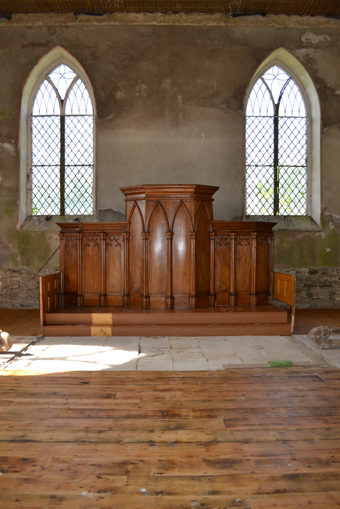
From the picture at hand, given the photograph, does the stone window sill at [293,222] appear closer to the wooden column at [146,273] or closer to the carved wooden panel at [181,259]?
the carved wooden panel at [181,259]

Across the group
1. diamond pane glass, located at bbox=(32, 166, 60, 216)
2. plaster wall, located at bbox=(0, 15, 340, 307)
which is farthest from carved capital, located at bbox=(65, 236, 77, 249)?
diamond pane glass, located at bbox=(32, 166, 60, 216)

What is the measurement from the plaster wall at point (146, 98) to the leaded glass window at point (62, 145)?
501mm

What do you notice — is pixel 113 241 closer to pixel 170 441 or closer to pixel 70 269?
pixel 70 269

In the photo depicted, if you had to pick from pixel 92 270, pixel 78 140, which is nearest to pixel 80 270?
pixel 92 270

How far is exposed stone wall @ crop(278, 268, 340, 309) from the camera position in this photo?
9031 millimetres

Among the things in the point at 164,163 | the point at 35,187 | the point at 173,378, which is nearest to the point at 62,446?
the point at 173,378

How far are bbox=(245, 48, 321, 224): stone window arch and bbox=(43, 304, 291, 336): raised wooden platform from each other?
3.58 meters

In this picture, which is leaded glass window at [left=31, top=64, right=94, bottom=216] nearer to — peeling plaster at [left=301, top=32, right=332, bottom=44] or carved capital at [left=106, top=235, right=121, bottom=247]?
carved capital at [left=106, top=235, right=121, bottom=247]

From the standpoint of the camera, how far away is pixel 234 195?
899cm

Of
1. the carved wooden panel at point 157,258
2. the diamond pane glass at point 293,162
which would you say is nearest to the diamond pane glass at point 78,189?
the carved wooden panel at point 157,258

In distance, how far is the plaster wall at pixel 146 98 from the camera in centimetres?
887

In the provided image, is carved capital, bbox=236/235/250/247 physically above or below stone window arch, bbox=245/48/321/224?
below

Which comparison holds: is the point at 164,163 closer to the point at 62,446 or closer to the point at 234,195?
the point at 234,195

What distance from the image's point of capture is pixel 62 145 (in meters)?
9.37
